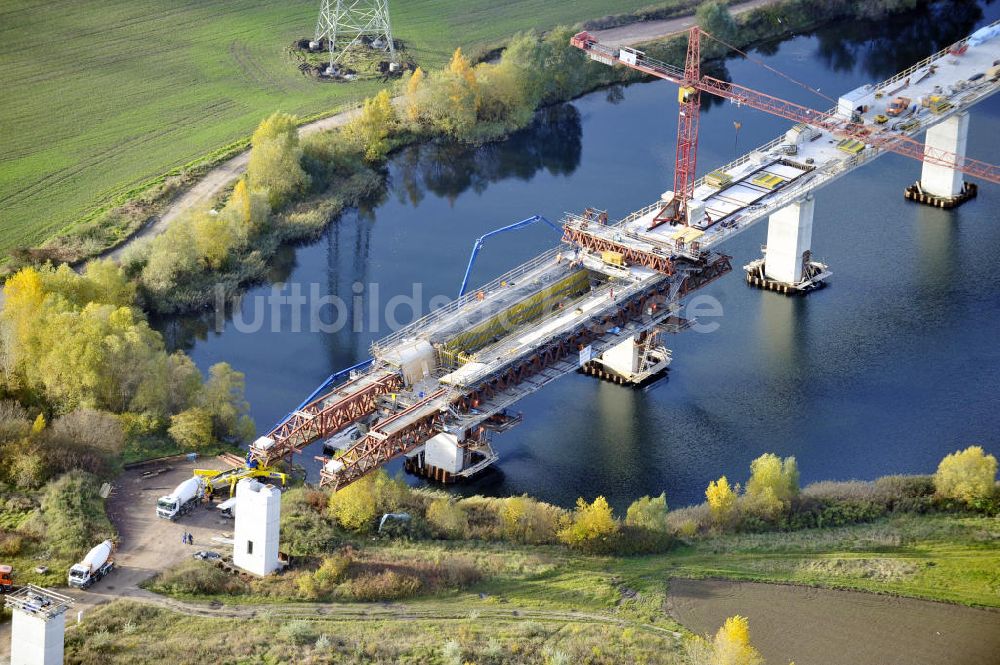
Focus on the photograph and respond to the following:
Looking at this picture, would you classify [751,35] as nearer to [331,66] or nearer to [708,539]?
[331,66]

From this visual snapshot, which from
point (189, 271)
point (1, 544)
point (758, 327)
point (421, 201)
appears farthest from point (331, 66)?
point (1, 544)

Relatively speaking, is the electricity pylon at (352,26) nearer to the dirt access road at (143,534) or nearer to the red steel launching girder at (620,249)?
the red steel launching girder at (620,249)

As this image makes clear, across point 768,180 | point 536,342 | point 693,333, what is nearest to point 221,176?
point 693,333

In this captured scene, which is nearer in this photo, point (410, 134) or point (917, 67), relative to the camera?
point (917, 67)

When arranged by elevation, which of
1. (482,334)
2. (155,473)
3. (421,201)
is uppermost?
(421,201)

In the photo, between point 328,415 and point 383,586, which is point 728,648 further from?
point 328,415

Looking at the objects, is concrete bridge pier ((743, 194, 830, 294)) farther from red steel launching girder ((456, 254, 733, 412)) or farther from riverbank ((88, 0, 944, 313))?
riverbank ((88, 0, 944, 313))
